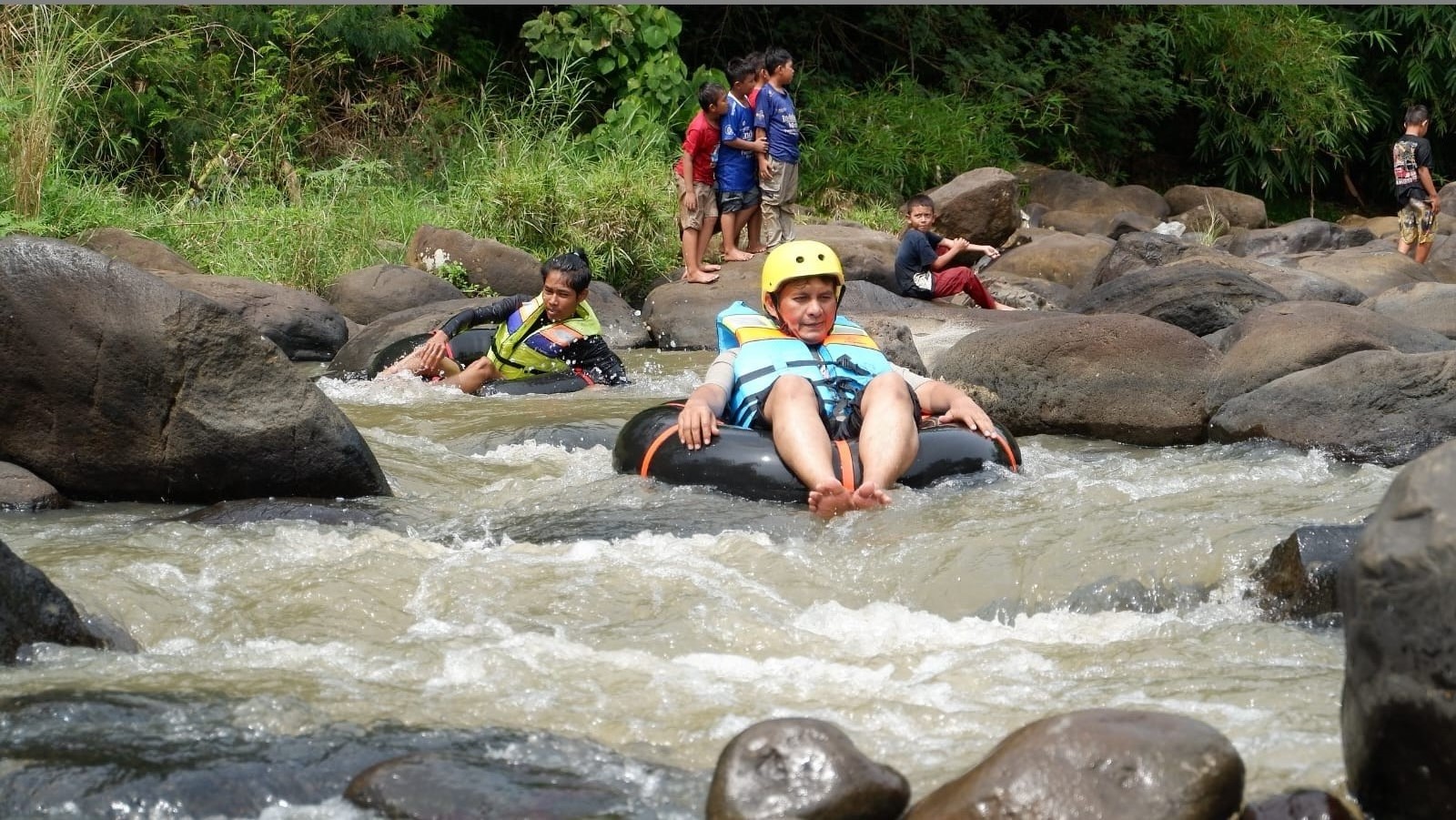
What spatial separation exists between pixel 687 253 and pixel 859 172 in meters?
5.80

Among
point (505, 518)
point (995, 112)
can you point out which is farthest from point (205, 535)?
point (995, 112)

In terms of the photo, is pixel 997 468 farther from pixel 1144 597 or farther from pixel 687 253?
pixel 687 253

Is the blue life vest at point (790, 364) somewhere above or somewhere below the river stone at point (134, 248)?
above

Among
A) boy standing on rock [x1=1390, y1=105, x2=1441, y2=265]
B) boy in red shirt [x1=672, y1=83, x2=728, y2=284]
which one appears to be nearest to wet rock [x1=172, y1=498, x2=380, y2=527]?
boy in red shirt [x1=672, y1=83, x2=728, y2=284]

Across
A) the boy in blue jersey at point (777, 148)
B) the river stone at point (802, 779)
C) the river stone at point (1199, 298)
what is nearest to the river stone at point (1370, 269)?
the river stone at point (1199, 298)

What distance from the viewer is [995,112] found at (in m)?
19.8

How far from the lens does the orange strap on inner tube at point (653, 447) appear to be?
6.23m

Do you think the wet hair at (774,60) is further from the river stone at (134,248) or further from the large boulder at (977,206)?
the river stone at (134,248)

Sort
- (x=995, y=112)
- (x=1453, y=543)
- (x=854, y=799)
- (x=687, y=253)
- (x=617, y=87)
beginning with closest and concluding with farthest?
(x=1453, y=543) → (x=854, y=799) → (x=687, y=253) → (x=617, y=87) → (x=995, y=112)

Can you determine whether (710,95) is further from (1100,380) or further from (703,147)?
(1100,380)

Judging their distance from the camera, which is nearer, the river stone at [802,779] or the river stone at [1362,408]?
the river stone at [802,779]

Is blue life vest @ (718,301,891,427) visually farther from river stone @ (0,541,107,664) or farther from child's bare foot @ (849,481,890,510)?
river stone @ (0,541,107,664)

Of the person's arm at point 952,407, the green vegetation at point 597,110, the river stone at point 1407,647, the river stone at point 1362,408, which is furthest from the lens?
the green vegetation at point 597,110

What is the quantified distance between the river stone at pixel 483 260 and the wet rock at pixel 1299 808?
10186 mm
